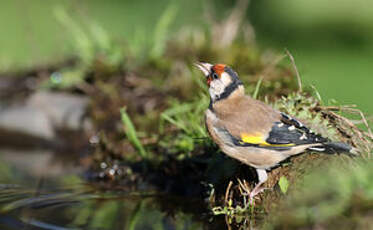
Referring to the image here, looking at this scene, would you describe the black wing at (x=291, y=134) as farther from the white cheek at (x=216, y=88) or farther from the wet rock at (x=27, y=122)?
the wet rock at (x=27, y=122)

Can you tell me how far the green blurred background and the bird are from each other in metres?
1.74

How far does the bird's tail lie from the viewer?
388cm

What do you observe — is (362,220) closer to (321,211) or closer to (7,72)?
(321,211)

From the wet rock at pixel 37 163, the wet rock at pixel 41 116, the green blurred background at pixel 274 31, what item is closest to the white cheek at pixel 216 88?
the green blurred background at pixel 274 31

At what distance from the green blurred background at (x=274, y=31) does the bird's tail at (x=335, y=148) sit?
1.97 m

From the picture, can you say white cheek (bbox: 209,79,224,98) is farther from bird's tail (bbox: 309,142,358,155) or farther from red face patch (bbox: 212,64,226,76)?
bird's tail (bbox: 309,142,358,155)

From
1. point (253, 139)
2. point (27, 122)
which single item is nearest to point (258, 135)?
point (253, 139)

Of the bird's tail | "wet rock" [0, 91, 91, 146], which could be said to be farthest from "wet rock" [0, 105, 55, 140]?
the bird's tail

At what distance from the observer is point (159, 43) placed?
7328 mm

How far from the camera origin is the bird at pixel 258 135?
13.1 ft

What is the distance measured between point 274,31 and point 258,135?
607cm

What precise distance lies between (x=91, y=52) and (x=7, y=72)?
1.40m

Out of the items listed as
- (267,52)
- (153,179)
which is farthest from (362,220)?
(267,52)

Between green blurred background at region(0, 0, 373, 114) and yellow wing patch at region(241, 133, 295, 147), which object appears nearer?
yellow wing patch at region(241, 133, 295, 147)
